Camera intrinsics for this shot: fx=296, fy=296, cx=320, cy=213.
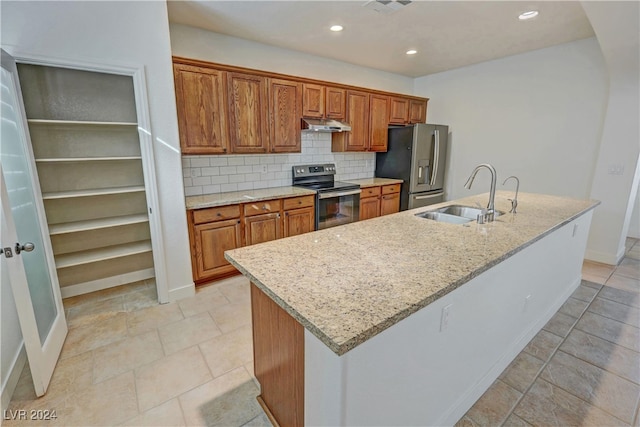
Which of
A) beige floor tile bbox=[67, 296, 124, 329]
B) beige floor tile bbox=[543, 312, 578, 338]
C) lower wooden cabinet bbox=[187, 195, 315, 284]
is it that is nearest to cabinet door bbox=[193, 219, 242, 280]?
lower wooden cabinet bbox=[187, 195, 315, 284]

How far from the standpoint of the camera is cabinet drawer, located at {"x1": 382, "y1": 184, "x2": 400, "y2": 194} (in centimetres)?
447

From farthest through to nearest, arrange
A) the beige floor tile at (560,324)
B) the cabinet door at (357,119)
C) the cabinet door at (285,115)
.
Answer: the cabinet door at (357,119), the cabinet door at (285,115), the beige floor tile at (560,324)

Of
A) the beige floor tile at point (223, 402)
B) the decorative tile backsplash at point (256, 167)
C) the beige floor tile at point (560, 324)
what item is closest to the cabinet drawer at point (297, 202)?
the decorative tile backsplash at point (256, 167)

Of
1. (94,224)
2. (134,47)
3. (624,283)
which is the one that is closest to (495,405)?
(624,283)

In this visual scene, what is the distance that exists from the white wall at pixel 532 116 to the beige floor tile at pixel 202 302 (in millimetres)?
4177

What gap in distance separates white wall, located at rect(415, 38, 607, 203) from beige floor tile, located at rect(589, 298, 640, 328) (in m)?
1.68

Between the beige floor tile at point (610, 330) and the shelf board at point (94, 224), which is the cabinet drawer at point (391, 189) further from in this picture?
the shelf board at point (94, 224)

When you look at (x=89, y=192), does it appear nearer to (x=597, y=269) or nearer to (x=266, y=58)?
(x=266, y=58)

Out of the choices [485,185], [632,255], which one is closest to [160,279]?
[485,185]

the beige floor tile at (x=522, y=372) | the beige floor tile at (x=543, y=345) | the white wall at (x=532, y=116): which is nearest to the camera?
the beige floor tile at (x=522, y=372)

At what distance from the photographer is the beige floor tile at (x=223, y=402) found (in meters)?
1.59

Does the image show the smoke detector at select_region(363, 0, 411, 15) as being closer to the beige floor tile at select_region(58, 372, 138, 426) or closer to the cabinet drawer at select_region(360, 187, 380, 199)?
the cabinet drawer at select_region(360, 187, 380, 199)

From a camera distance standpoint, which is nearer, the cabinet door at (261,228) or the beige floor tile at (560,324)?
the beige floor tile at (560,324)

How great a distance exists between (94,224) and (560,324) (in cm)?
410
